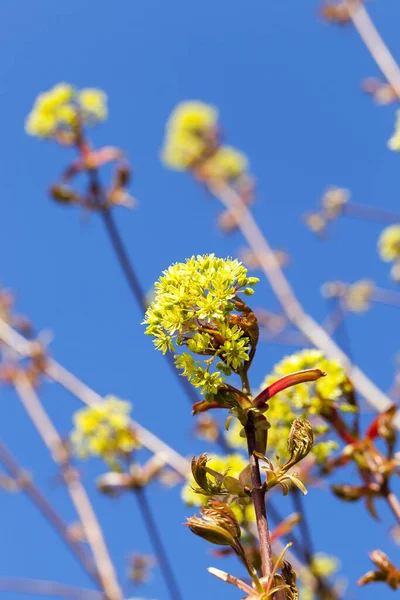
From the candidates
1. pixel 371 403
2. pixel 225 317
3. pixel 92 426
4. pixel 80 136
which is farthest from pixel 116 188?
pixel 225 317

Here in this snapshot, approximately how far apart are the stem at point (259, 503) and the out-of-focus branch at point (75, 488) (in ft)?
12.1

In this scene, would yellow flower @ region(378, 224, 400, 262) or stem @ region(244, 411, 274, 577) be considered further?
yellow flower @ region(378, 224, 400, 262)

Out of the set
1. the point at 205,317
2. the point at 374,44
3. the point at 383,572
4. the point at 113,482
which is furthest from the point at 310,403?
the point at 374,44

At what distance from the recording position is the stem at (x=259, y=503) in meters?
1.11

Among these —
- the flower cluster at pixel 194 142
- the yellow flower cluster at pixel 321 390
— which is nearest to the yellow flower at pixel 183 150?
the flower cluster at pixel 194 142

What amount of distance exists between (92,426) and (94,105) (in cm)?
267

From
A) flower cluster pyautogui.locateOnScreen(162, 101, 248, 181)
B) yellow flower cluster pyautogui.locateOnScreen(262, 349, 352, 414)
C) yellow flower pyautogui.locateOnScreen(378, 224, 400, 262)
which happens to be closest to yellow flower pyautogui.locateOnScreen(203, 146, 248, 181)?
flower cluster pyautogui.locateOnScreen(162, 101, 248, 181)

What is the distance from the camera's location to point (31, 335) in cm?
600

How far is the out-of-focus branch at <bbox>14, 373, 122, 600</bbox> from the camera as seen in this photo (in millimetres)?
4777

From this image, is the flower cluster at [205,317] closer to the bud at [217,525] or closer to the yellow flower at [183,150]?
the bud at [217,525]

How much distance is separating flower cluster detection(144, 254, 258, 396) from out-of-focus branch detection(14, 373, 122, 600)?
3621 millimetres

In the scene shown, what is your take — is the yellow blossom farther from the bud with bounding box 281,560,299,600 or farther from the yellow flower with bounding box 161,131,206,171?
the yellow flower with bounding box 161,131,206,171

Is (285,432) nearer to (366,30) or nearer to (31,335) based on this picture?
(31,335)

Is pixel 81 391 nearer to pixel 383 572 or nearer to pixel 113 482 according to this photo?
pixel 113 482
